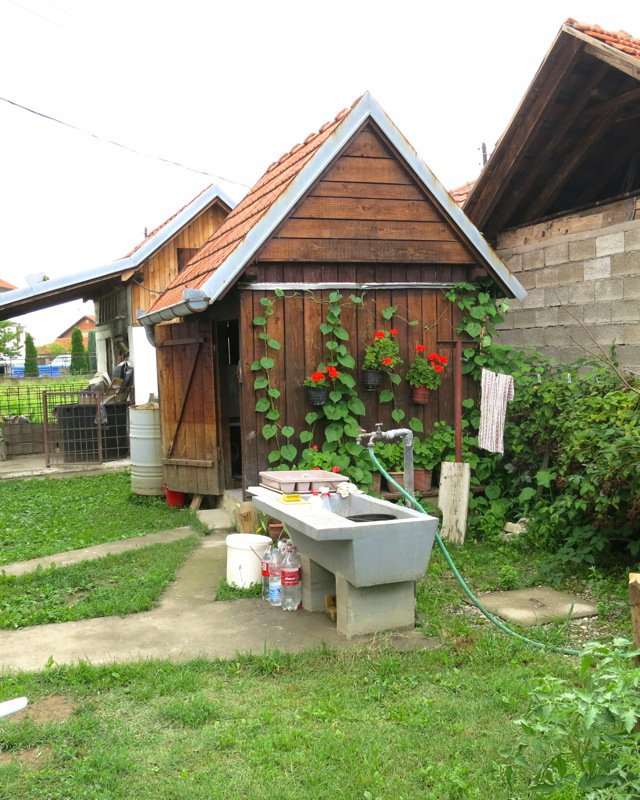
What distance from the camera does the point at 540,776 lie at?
8.21 feet

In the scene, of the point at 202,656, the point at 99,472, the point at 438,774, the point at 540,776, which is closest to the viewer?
the point at 540,776

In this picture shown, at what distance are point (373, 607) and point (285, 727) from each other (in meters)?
1.36

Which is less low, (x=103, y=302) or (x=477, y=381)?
(x=103, y=302)

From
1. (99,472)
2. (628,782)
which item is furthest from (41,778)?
(99,472)

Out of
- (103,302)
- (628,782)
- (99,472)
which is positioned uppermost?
(103,302)

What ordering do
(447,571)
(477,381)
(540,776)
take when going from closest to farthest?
1. (540,776)
2. (447,571)
3. (477,381)

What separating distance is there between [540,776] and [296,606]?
2.99 m

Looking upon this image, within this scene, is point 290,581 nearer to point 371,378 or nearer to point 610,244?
point 371,378

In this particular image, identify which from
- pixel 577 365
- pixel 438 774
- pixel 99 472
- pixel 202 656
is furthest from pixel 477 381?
pixel 99 472

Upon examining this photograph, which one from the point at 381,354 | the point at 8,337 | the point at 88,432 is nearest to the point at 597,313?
the point at 381,354

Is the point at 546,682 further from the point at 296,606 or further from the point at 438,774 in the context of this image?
the point at 296,606

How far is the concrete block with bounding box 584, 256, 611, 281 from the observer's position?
7777 millimetres

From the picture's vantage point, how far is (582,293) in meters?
8.11

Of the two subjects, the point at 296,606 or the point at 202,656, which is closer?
the point at 202,656
